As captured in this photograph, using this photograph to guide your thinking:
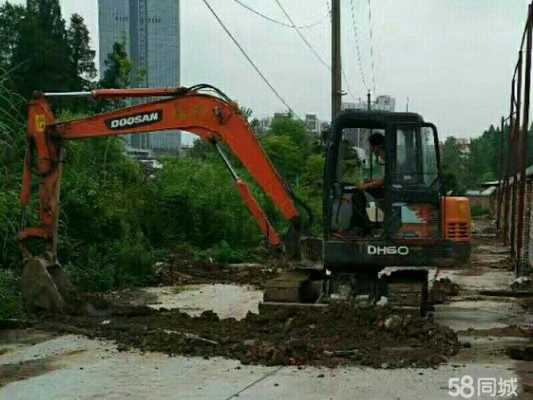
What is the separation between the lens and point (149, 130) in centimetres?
Result: 1166

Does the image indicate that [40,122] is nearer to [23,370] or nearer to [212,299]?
[23,370]

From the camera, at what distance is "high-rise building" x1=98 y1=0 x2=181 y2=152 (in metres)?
16.5

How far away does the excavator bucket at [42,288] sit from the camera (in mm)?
11367

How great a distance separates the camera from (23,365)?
887cm

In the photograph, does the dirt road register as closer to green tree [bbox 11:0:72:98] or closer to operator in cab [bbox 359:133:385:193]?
operator in cab [bbox 359:133:385:193]

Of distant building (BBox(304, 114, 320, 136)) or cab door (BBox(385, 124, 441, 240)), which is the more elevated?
distant building (BBox(304, 114, 320, 136))

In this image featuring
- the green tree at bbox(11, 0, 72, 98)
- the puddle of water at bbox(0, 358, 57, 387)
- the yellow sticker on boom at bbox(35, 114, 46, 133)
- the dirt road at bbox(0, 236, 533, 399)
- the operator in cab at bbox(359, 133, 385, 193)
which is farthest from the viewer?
the green tree at bbox(11, 0, 72, 98)

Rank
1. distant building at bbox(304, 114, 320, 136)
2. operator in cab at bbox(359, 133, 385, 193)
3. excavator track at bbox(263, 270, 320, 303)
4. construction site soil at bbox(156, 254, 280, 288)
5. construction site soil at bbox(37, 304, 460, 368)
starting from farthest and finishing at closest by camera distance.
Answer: distant building at bbox(304, 114, 320, 136) → construction site soil at bbox(156, 254, 280, 288) → excavator track at bbox(263, 270, 320, 303) → operator in cab at bbox(359, 133, 385, 193) → construction site soil at bbox(37, 304, 460, 368)

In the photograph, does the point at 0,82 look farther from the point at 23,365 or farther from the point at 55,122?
the point at 23,365

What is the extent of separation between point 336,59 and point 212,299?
8.67 metres

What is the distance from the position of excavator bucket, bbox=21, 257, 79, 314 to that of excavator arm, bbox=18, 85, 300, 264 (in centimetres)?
23

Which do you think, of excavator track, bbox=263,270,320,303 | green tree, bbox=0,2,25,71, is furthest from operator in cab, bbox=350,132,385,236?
green tree, bbox=0,2,25,71

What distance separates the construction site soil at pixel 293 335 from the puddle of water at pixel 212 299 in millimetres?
1572

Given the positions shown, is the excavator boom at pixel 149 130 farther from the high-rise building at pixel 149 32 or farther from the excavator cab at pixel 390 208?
the high-rise building at pixel 149 32
